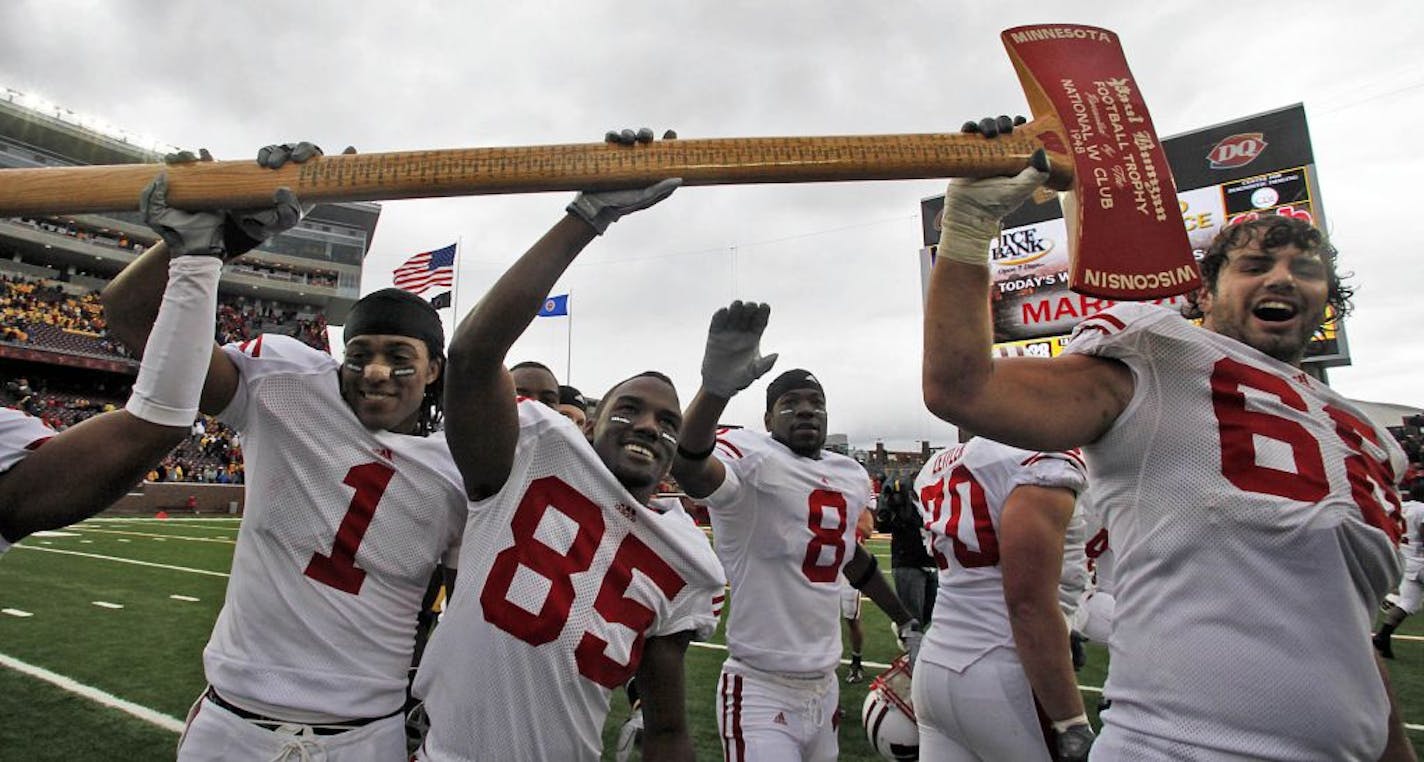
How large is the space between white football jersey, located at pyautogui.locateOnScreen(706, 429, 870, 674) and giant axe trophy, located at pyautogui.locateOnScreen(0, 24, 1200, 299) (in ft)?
5.79

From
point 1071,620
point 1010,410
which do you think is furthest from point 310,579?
point 1071,620

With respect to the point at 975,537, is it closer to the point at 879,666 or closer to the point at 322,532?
the point at 322,532

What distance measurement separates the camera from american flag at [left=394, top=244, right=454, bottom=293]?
1806 centimetres

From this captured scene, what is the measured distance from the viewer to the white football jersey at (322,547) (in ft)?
6.93

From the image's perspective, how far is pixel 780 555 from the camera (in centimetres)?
365

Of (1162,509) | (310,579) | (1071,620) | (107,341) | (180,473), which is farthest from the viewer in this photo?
(107,341)

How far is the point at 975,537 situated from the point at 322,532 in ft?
7.68

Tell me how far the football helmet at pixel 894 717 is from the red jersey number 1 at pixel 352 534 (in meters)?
2.36

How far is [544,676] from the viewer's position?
1999 millimetres

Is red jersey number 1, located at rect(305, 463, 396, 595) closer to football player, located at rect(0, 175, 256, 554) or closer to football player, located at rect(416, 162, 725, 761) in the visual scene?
football player, located at rect(416, 162, 725, 761)

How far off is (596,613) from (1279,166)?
1560 centimetres

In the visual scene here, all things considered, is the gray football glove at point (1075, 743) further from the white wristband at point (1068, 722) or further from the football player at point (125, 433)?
the football player at point (125, 433)

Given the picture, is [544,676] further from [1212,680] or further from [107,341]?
[107,341]

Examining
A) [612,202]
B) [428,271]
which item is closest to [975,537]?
[612,202]
